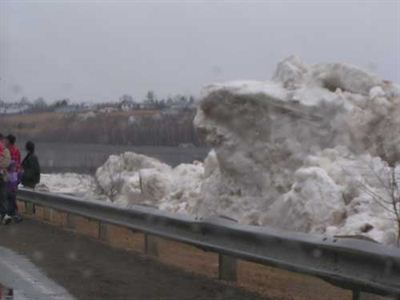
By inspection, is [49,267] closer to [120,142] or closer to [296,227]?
[296,227]

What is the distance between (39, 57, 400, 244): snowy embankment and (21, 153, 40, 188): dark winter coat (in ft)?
12.2

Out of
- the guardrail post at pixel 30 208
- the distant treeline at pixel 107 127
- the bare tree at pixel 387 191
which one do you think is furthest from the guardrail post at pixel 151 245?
the distant treeline at pixel 107 127

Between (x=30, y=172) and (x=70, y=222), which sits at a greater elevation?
(x=30, y=172)

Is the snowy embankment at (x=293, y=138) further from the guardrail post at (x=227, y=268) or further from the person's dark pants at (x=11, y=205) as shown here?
the guardrail post at (x=227, y=268)

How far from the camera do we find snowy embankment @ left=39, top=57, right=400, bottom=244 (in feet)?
49.1

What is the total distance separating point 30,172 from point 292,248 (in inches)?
464

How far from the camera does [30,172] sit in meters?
18.6

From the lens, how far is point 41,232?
14.6 meters

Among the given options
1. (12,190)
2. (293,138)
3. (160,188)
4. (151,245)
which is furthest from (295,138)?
(160,188)

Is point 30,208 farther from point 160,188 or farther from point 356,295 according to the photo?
point 356,295

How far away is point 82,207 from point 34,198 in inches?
146

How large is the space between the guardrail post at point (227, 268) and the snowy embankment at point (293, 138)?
4908 mm

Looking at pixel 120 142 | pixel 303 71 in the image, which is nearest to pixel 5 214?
pixel 303 71

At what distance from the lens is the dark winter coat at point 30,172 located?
728 inches
